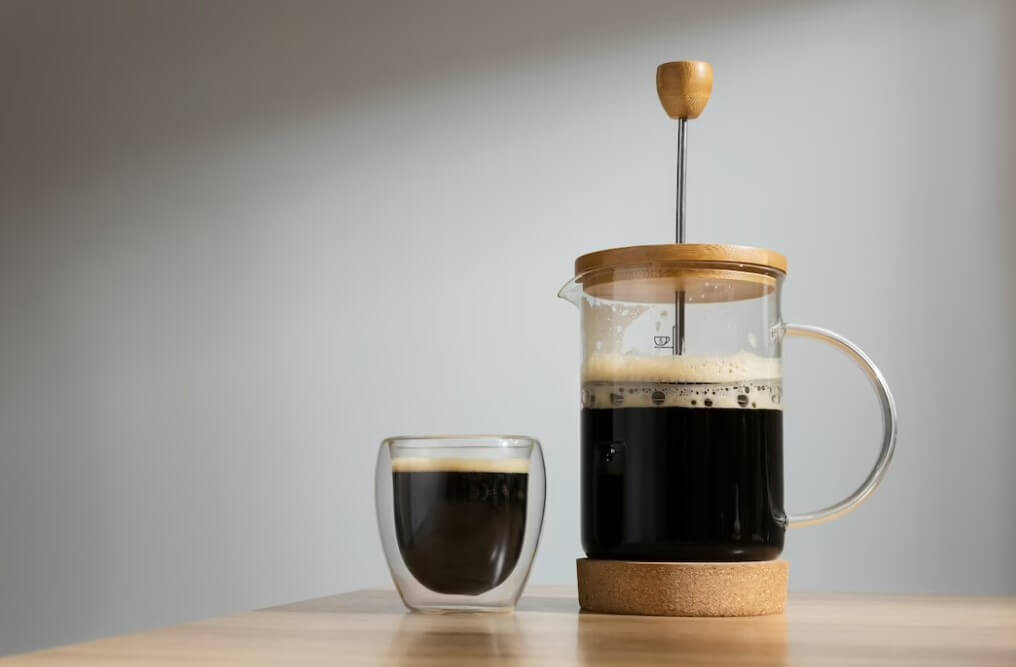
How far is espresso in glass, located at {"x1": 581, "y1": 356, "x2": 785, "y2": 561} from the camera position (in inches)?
30.6

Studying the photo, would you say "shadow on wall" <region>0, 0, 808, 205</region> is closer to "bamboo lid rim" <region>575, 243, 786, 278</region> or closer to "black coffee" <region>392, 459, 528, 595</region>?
"bamboo lid rim" <region>575, 243, 786, 278</region>

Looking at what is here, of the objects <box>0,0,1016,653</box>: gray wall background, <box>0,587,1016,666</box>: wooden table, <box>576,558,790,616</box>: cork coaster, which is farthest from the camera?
<box>0,0,1016,653</box>: gray wall background

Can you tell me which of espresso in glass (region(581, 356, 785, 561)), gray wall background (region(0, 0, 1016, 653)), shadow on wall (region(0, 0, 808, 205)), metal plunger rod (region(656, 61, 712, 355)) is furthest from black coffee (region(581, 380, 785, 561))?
shadow on wall (region(0, 0, 808, 205))

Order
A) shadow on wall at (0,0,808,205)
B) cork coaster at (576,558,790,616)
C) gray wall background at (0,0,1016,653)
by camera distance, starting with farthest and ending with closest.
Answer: shadow on wall at (0,0,808,205) → gray wall background at (0,0,1016,653) → cork coaster at (576,558,790,616)

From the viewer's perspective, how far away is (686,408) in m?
0.78

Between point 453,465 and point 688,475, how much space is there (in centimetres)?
16

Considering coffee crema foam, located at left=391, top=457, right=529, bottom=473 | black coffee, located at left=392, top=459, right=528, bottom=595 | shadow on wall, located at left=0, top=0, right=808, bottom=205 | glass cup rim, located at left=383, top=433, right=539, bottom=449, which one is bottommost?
black coffee, located at left=392, top=459, right=528, bottom=595

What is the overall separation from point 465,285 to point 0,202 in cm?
88

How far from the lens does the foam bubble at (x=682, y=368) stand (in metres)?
0.79

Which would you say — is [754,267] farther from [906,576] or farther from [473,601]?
[906,576]

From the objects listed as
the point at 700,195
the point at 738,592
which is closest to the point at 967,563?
the point at 700,195

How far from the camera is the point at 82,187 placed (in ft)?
6.41

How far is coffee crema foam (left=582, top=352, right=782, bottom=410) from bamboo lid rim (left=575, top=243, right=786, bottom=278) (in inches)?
2.6

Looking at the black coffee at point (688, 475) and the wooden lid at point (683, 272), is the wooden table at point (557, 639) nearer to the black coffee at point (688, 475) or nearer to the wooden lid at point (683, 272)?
the black coffee at point (688, 475)
